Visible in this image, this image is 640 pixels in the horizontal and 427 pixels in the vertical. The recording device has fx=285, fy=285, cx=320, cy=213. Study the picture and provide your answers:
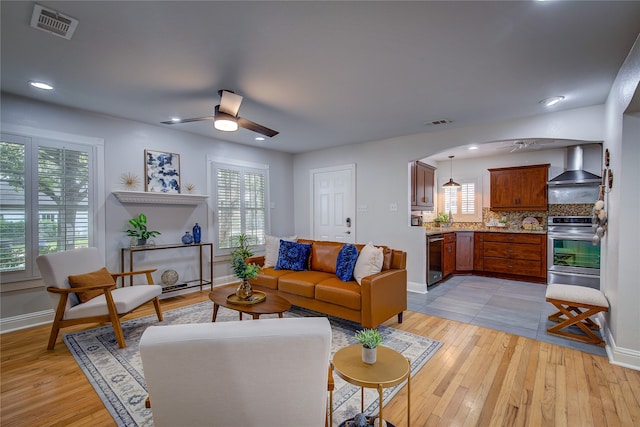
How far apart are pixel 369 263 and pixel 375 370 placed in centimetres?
170

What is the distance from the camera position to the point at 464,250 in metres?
6.00

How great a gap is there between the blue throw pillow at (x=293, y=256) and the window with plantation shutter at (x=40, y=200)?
2.44 m

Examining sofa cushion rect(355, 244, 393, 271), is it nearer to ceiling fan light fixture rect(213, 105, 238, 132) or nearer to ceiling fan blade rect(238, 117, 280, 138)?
ceiling fan blade rect(238, 117, 280, 138)

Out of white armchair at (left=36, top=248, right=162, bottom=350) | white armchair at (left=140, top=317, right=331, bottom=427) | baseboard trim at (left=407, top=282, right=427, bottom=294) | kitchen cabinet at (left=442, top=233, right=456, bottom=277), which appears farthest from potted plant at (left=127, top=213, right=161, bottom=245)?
kitchen cabinet at (left=442, top=233, right=456, bottom=277)

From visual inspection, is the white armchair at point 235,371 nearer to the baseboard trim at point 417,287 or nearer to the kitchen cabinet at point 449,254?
the baseboard trim at point 417,287

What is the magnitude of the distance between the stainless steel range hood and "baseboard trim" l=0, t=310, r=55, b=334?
25.8 ft

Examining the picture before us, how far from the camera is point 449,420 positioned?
1.78 meters

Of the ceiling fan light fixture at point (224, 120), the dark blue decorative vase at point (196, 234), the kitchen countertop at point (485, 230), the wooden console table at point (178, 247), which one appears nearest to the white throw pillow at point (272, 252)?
the wooden console table at point (178, 247)

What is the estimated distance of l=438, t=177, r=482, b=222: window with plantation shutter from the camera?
643 cm

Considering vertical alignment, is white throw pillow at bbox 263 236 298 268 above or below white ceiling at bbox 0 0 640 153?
below

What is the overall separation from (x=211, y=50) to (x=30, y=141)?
2.65m

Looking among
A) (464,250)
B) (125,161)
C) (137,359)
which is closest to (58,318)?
(137,359)

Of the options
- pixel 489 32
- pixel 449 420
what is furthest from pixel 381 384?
pixel 489 32

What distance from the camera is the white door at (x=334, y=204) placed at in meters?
5.45
